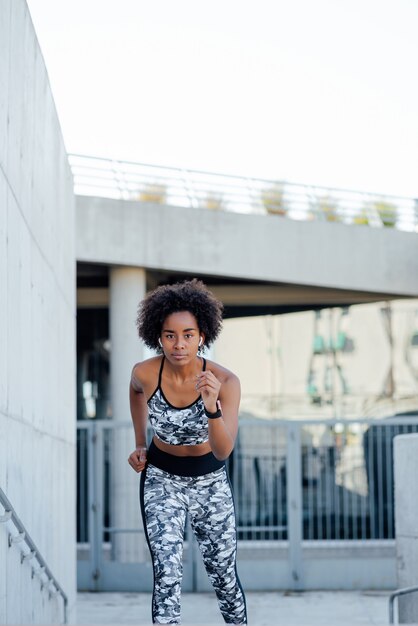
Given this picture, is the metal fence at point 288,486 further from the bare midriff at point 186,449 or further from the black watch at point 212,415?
the black watch at point 212,415

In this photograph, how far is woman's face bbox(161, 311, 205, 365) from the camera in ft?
19.5

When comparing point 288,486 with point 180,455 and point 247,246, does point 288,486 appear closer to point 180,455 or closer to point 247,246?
point 247,246

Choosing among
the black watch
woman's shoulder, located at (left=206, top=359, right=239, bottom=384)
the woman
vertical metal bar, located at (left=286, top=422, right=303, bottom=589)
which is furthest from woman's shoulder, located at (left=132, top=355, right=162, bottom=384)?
vertical metal bar, located at (left=286, top=422, right=303, bottom=589)

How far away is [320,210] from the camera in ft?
68.2

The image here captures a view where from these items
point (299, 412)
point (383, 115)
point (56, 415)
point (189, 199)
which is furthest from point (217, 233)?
point (56, 415)

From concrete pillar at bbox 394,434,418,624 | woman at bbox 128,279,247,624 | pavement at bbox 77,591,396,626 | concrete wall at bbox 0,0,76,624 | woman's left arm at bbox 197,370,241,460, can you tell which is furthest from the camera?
pavement at bbox 77,591,396,626

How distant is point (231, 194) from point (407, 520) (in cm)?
1077

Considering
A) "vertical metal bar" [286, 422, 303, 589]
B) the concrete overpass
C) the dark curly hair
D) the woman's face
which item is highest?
the concrete overpass

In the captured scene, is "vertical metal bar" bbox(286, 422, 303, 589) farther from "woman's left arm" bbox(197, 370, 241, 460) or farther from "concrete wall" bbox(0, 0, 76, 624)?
"woman's left arm" bbox(197, 370, 241, 460)

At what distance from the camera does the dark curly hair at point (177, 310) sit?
6.15 metres

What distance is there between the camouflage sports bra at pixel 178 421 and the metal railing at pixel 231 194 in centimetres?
1315

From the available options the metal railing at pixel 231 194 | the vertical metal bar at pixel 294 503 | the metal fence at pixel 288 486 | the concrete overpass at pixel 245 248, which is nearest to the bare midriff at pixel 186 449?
the metal fence at pixel 288 486

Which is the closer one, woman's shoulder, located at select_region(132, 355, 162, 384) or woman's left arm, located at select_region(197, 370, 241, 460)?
woman's left arm, located at select_region(197, 370, 241, 460)

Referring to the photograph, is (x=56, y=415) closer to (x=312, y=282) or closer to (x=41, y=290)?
(x=41, y=290)
